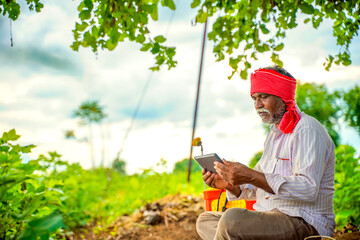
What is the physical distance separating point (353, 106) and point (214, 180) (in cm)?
340

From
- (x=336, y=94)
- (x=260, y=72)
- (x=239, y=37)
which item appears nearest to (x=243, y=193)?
(x=260, y=72)

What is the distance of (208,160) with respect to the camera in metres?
2.54

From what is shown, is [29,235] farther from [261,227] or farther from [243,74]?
[243,74]

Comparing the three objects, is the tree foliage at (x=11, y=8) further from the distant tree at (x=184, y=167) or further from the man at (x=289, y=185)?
the distant tree at (x=184, y=167)

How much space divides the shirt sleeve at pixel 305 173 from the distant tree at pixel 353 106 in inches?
129

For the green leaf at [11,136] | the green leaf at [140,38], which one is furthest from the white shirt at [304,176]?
the green leaf at [11,136]

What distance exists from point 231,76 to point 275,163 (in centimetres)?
160

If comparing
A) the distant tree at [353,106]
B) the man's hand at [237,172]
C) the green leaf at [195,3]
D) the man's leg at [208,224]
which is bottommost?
the man's leg at [208,224]

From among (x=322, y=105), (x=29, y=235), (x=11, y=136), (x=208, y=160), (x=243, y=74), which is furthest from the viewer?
(x=322, y=105)

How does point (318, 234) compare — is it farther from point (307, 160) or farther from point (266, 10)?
point (266, 10)

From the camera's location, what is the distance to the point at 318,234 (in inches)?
90.0

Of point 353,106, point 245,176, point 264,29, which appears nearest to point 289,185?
point 245,176

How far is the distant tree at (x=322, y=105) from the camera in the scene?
6520 millimetres

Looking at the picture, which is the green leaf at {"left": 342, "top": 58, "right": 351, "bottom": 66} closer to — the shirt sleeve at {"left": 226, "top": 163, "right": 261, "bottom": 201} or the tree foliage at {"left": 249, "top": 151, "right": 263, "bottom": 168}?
the tree foliage at {"left": 249, "top": 151, "right": 263, "bottom": 168}
